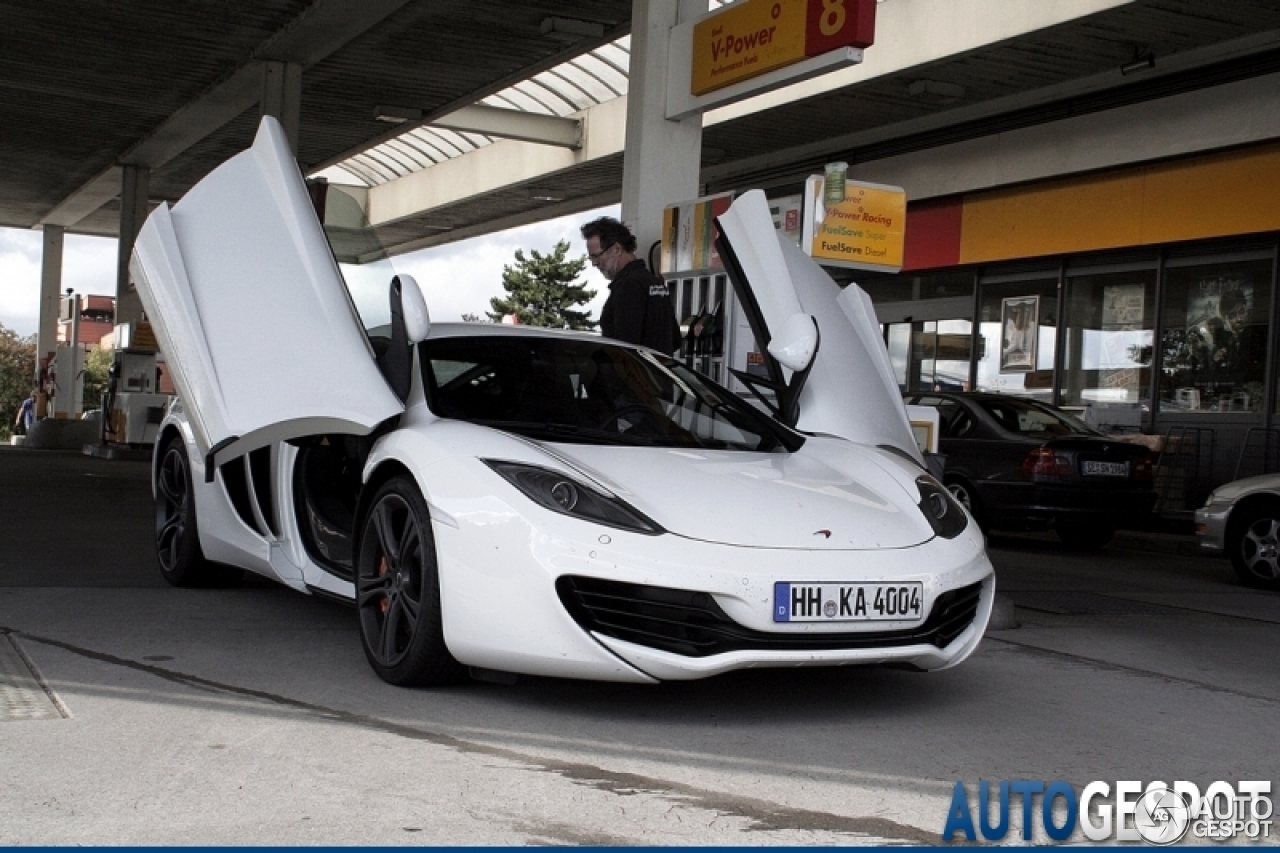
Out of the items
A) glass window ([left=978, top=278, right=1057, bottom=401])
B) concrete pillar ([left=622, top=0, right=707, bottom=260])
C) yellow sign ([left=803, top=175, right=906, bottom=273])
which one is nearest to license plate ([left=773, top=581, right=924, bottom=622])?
yellow sign ([left=803, top=175, right=906, bottom=273])

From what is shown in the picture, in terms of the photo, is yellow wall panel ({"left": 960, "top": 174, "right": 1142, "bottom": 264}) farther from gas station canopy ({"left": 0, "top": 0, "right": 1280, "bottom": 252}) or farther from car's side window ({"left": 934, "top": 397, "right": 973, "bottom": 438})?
car's side window ({"left": 934, "top": 397, "right": 973, "bottom": 438})

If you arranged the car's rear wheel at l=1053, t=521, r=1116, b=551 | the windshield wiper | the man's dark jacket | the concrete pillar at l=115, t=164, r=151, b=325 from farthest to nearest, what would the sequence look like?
Result: the concrete pillar at l=115, t=164, r=151, b=325 < the car's rear wheel at l=1053, t=521, r=1116, b=551 < the man's dark jacket < the windshield wiper

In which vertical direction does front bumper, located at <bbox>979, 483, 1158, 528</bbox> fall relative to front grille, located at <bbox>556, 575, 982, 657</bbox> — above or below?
below

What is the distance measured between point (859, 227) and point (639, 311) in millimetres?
3009

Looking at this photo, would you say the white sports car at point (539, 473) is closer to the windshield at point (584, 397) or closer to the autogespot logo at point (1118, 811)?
the windshield at point (584, 397)

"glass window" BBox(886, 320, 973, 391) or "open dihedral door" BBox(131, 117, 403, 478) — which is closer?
"open dihedral door" BBox(131, 117, 403, 478)

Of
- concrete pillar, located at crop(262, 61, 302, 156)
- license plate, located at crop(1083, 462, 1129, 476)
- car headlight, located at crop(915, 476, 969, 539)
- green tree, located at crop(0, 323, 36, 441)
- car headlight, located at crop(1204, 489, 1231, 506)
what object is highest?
concrete pillar, located at crop(262, 61, 302, 156)

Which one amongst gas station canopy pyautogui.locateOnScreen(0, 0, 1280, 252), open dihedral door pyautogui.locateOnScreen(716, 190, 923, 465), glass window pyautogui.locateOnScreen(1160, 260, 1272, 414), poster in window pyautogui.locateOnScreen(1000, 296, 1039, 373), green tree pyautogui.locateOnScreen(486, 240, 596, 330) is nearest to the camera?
open dihedral door pyautogui.locateOnScreen(716, 190, 923, 465)

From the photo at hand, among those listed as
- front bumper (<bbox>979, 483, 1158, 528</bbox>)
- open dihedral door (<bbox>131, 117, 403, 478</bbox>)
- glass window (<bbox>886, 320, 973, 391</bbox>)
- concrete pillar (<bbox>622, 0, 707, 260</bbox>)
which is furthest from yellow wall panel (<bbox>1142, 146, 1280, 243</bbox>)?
open dihedral door (<bbox>131, 117, 403, 478</bbox>)

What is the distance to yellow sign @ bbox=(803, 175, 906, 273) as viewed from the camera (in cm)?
938

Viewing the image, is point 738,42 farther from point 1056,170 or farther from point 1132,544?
point 1056,170

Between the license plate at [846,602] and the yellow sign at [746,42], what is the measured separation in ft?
19.2

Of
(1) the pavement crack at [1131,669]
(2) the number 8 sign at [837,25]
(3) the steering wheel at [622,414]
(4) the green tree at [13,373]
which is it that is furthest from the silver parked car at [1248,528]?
(4) the green tree at [13,373]

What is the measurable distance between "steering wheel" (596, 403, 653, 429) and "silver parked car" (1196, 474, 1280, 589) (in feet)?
21.4
